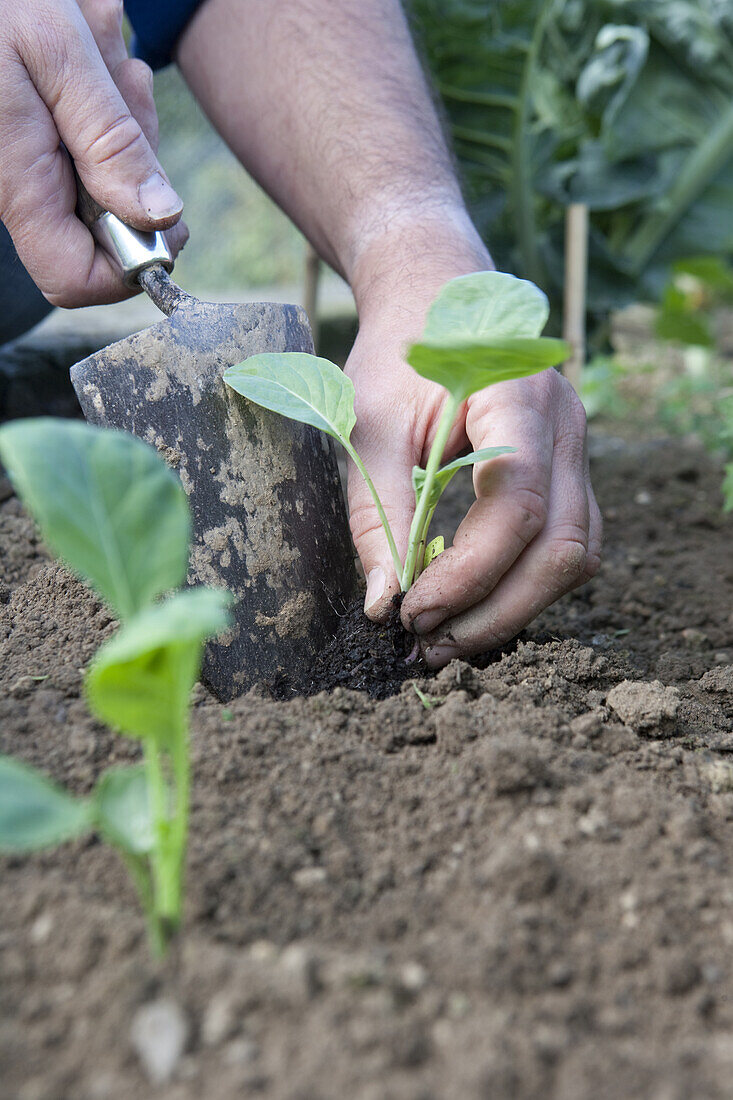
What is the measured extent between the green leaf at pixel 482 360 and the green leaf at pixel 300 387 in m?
0.20

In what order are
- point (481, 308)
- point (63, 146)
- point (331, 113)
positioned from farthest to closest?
point (331, 113)
point (63, 146)
point (481, 308)

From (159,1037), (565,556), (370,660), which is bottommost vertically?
(370,660)

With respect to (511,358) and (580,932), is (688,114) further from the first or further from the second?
(580,932)

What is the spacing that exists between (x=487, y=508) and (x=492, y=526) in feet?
0.10

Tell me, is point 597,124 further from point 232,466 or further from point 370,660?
point 370,660

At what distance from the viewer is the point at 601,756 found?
3.18 feet

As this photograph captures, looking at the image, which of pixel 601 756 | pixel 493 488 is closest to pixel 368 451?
pixel 493 488

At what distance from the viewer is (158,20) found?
7.11 ft

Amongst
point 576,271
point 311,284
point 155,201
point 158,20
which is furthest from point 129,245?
point 576,271

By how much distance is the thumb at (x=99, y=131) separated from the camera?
1.29 meters

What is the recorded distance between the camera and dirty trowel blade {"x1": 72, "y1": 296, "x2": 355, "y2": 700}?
1233 mm

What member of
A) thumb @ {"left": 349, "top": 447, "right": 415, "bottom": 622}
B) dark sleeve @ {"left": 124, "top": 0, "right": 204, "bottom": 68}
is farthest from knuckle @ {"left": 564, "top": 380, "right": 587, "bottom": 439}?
dark sleeve @ {"left": 124, "top": 0, "right": 204, "bottom": 68}

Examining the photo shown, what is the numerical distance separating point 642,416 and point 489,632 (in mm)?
2482

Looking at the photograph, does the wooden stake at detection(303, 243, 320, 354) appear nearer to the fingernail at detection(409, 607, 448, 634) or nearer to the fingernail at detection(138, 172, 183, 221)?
the fingernail at detection(138, 172, 183, 221)
